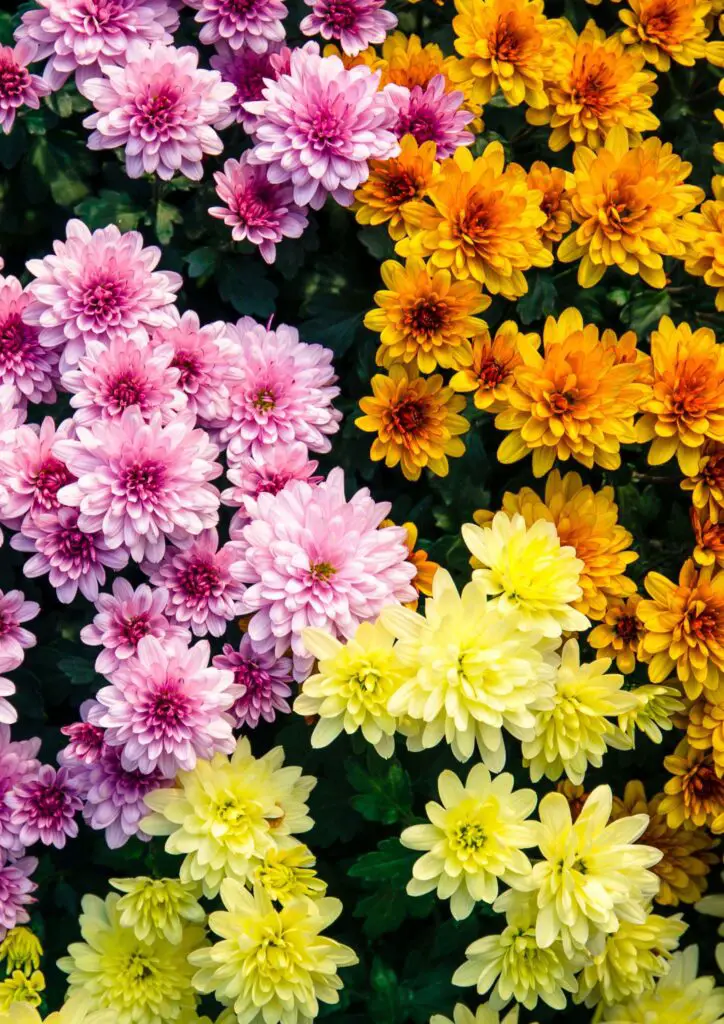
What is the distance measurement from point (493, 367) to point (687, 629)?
1.70 feet

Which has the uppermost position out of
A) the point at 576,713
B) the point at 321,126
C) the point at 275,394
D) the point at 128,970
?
the point at 321,126

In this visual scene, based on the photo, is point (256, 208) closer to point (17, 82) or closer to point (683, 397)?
point (17, 82)

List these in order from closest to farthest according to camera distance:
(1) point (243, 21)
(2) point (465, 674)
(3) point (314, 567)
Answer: (2) point (465, 674) → (3) point (314, 567) → (1) point (243, 21)

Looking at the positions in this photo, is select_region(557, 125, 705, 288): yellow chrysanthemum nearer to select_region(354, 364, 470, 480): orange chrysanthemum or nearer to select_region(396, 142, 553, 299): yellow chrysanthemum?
select_region(396, 142, 553, 299): yellow chrysanthemum

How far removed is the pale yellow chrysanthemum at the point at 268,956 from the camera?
1.46 metres

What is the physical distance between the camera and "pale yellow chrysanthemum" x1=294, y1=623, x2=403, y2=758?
1458 mm

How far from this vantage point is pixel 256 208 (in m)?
1.73

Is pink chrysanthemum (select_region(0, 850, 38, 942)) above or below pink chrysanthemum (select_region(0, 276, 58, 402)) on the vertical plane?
below

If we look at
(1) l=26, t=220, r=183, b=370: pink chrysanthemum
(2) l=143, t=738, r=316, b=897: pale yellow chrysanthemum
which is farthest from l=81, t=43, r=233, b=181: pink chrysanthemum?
(2) l=143, t=738, r=316, b=897: pale yellow chrysanthemum

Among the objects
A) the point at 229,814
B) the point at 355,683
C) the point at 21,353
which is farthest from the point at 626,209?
the point at 229,814

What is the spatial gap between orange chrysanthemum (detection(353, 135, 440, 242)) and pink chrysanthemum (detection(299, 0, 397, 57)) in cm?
20

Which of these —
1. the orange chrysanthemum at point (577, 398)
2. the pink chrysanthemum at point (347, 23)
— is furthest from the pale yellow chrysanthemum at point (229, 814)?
the pink chrysanthemum at point (347, 23)

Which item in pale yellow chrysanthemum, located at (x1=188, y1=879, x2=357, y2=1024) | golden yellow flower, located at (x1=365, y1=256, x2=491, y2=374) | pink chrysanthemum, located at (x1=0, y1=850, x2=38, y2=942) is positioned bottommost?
pink chrysanthemum, located at (x1=0, y1=850, x2=38, y2=942)

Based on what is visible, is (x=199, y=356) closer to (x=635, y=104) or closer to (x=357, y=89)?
(x=357, y=89)
